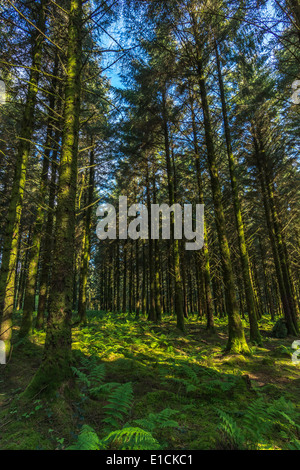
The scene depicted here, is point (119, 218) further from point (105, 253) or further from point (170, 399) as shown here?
point (170, 399)

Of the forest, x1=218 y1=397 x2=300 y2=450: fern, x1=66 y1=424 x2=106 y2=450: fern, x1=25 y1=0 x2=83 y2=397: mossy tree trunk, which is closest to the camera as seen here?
x1=66 y1=424 x2=106 y2=450: fern

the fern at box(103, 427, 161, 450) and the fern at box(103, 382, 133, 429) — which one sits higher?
the fern at box(103, 427, 161, 450)

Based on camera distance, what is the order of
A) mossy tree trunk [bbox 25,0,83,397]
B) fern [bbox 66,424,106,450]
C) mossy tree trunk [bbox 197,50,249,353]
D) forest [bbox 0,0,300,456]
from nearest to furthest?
fern [bbox 66,424,106,450]
forest [bbox 0,0,300,456]
mossy tree trunk [bbox 25,0,83,397]
mossy tree trunk [bbox 197,50,249,353]

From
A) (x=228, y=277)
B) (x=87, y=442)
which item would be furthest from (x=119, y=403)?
(x=228, y=277)

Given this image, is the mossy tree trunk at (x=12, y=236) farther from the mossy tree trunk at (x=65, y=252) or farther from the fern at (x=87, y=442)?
the fern at (x=87, y=442)

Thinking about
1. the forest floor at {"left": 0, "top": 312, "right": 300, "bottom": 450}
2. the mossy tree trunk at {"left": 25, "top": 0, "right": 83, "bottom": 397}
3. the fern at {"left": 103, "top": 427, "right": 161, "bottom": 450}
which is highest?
the mossy tree trunk at {"left": 25, "top": 0, "right": 83, "bottom": 397}

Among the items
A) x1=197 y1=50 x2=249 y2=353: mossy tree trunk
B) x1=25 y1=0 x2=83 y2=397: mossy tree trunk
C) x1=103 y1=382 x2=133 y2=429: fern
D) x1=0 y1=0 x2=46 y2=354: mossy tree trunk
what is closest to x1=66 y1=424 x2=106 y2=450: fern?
x1=103 y1=382 x2=133 y2=429: fern

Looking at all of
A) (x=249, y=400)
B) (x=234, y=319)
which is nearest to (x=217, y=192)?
(x=234, y=319)

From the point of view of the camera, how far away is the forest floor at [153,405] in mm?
2812

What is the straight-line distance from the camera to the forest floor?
2.81 metres

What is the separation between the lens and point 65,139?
4645 mm

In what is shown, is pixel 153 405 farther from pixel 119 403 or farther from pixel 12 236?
pixel 12 236

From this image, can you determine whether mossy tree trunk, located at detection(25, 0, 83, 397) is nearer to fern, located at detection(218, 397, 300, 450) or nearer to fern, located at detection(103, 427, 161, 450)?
fern, located at detection(103, 427, 161, 450)

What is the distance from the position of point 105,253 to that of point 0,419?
77.4 ft
